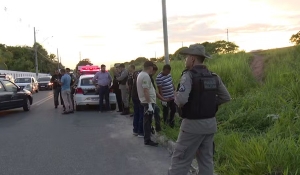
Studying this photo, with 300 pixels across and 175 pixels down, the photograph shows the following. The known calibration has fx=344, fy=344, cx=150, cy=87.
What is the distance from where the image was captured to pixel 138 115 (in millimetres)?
8242

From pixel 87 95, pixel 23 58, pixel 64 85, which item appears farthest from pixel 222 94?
pixel 23 58

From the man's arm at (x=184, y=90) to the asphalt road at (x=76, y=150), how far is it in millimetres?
2058

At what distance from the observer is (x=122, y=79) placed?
12.0m

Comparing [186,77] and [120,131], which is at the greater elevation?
[186,77]

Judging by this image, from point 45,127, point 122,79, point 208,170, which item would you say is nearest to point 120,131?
point 45,127

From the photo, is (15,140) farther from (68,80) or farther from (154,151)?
(68,80)

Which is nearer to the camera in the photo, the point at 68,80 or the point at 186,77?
the point at 186,77

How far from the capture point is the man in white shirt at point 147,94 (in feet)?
22.4

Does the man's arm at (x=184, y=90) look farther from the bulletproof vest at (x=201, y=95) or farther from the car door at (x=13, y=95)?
the car door at (x=13, y=95)

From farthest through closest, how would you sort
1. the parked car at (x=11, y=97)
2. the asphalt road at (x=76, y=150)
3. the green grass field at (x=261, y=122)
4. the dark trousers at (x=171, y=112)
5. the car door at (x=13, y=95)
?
the car door at (x=13, y=95)
the parked car at (x=11, y=97)
the dark trousers at (x=171, y=112)
the asphalt road at (x=76, y=150)
the green grass field at (x=261, y=122)

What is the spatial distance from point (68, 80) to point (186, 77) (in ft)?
31.8

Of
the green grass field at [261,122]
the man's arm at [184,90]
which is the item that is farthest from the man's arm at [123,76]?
the man's arm at [184,90]

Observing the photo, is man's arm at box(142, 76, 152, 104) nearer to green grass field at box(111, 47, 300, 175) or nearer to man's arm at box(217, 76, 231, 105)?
green grass field at box(111, 47, 300, 175)

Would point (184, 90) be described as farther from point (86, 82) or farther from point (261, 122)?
point (86, 82)
